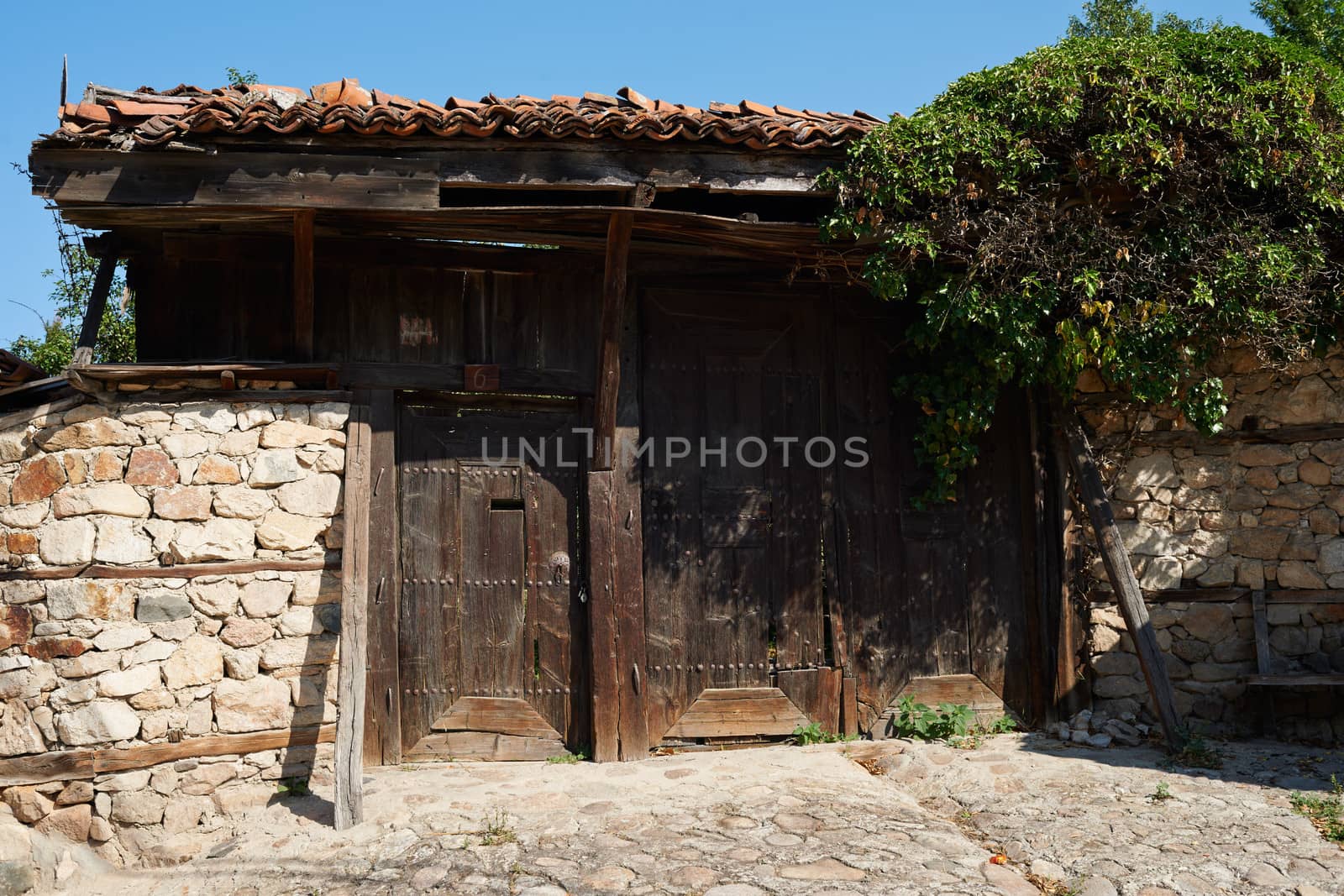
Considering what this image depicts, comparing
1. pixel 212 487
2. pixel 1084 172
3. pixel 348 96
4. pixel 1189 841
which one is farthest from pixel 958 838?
pixel 348 96

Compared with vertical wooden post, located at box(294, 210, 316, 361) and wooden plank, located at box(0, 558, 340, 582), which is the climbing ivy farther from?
wooden plank, located at box(0, 558, 340, 582)

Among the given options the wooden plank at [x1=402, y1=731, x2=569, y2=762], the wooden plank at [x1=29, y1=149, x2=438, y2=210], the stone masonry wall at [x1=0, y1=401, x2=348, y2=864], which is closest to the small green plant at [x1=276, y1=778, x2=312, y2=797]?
the stone masonry wall at [x1=0, y1=401, x2=348, y2=864]

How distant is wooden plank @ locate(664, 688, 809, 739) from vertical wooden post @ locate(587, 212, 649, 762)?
0.30m

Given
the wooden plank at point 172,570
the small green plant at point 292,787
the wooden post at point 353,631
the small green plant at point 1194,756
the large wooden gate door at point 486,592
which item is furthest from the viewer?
the large wooden gate door at point 486,592

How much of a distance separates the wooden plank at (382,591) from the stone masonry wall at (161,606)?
0.96 ft

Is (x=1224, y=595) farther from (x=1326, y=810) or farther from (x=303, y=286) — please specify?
(x=303, y=286)

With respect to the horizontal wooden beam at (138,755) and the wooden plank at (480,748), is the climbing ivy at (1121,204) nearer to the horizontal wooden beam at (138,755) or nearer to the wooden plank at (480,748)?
the wooden plank at (480,748)

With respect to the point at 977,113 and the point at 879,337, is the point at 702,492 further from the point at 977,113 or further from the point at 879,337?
the point at 977,113

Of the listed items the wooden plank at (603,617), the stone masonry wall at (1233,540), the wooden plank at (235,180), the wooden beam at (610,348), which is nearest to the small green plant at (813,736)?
the wooden plank at (603,617)

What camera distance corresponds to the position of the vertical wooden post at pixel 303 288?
5199 millimetres

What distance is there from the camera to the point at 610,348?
5.65m

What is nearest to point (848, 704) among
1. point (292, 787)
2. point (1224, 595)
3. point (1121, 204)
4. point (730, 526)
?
point (730, 526)

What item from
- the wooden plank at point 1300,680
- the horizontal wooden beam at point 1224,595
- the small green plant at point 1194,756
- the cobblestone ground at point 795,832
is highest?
the horizontal wooden beam at point 1224,595

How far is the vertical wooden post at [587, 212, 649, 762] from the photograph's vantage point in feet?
18.3
